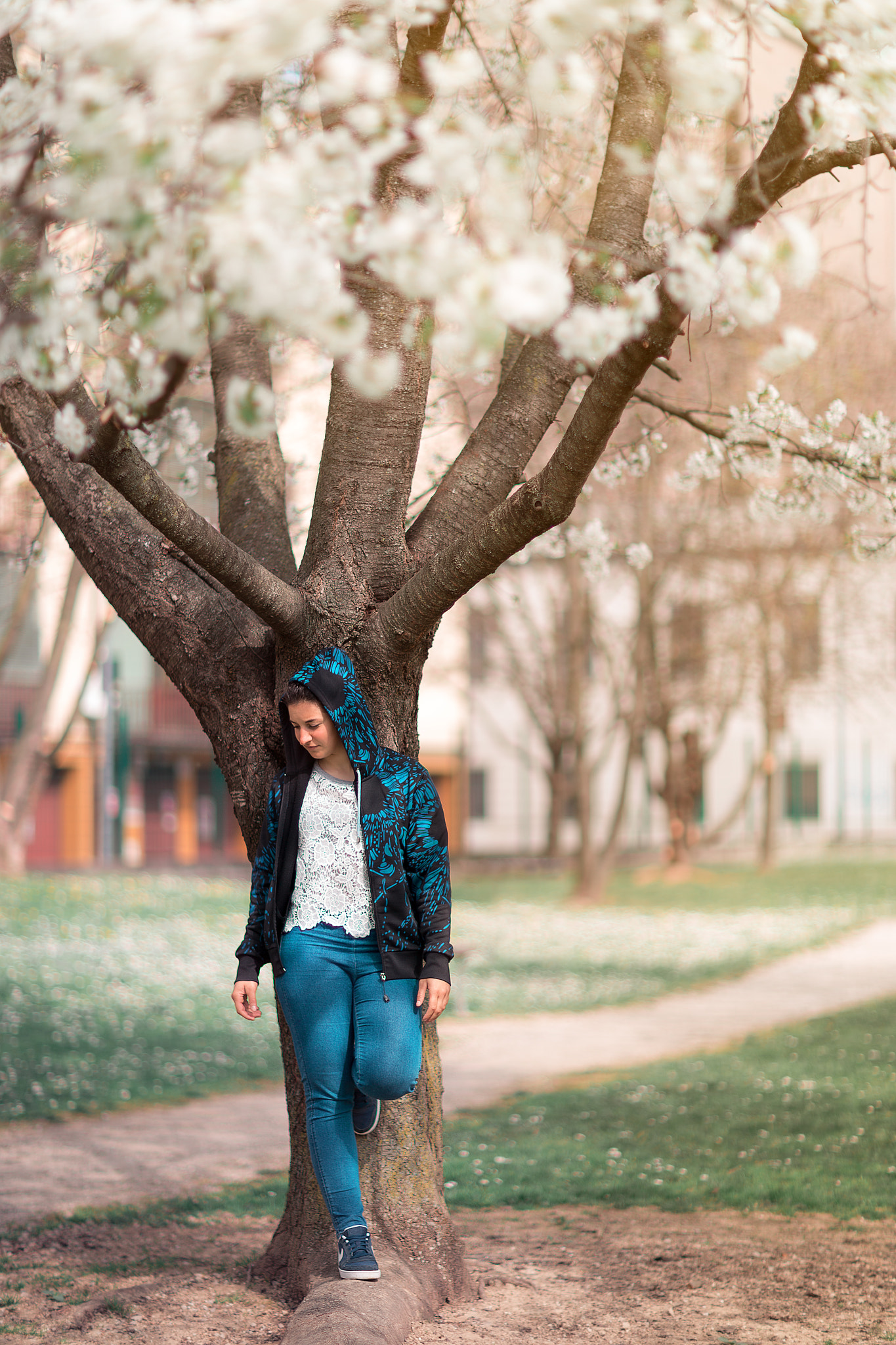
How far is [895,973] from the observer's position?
1380 cm

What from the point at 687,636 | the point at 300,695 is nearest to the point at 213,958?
the point at 300,695

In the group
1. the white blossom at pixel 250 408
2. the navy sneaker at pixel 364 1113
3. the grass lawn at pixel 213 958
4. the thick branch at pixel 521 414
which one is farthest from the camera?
the grass lawn at pixel 213 958

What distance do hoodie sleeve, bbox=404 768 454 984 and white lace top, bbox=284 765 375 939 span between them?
0.49ft

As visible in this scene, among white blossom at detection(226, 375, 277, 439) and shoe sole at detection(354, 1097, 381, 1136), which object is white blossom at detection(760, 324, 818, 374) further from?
shoe sole at detection(354, 1097, 381, 1136)

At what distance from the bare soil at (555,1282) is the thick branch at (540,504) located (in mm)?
2024

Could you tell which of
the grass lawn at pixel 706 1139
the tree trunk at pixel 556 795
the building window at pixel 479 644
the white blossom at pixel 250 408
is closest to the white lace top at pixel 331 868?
the white blossom at pixel 250 408

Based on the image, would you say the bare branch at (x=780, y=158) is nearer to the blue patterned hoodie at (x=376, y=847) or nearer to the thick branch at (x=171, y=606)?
the blue patterned hoodie at (x=376, y=847)

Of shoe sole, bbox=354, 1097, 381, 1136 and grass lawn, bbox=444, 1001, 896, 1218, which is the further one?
grass lawn, bbox=444, 1001, 896, 1218

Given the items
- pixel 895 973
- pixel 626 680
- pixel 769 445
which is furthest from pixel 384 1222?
pixel 626 680

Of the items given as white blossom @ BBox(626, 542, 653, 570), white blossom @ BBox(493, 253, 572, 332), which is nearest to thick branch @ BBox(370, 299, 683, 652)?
white blossom @ BBox(493, 253, 572, 332)

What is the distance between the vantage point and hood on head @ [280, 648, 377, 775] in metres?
3.84

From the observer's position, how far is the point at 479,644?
31.6m

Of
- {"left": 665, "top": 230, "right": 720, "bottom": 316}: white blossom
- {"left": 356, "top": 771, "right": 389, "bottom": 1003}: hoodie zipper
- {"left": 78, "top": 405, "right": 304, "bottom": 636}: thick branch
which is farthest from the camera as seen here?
{"left": 356, "top": 771, "right": 389, "bottom": 1003}: hoodie zipper

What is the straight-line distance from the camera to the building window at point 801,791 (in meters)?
42.0
